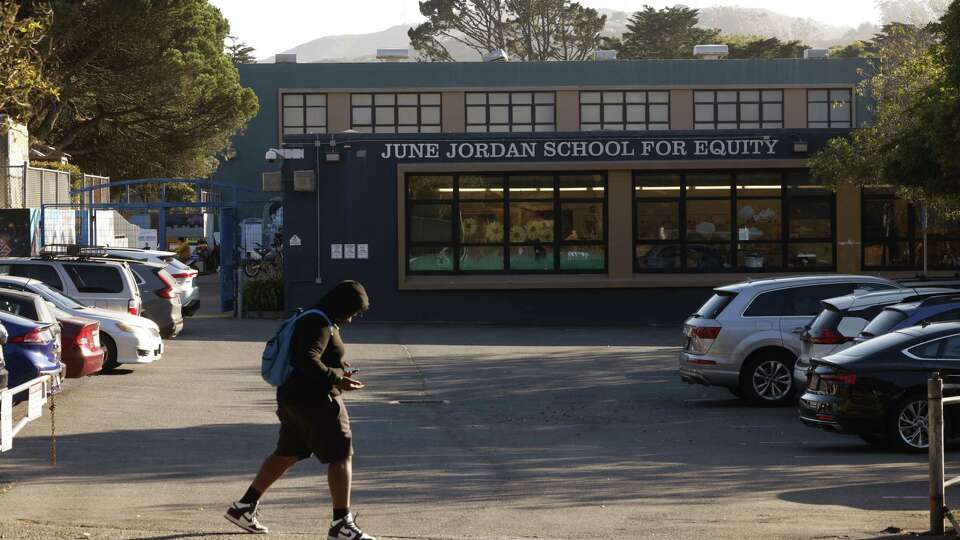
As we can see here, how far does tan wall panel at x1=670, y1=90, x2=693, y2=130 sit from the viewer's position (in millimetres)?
60094

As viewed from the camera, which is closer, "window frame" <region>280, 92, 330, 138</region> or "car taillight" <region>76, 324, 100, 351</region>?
"car taillight" <region>76, 324, 100, 351</region>

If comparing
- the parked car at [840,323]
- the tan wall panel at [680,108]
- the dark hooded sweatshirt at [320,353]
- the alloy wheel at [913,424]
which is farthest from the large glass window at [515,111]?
the dark hooded sweatshirt at [320,353]

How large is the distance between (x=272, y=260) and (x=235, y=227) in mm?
8824

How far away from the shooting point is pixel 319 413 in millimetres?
8477

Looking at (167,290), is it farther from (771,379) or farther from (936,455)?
(936,455)

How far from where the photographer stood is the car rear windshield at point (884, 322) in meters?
14.3

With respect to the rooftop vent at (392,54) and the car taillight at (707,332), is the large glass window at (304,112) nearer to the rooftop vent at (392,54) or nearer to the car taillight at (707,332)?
the rooftop vent at (392,54)

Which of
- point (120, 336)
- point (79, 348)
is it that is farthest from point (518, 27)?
point (79, 348)

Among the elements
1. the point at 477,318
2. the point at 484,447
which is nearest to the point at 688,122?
the point at 477,318

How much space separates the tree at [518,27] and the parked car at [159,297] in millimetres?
73585

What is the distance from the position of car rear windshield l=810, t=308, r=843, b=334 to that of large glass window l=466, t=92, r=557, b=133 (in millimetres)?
44834

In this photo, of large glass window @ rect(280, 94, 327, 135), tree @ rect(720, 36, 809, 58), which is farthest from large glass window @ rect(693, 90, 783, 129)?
tree @ rect(720, 36, 809, 58)

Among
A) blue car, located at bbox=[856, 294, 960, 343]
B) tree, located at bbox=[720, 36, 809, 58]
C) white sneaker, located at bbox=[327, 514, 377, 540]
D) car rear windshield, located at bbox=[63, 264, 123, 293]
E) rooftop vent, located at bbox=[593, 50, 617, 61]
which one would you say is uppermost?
tree, located at bbox=[720, 36, 809, 58]

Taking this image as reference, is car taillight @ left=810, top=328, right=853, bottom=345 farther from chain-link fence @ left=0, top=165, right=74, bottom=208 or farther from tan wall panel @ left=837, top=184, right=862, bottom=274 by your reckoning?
chain-link fence @ left=0, top=165, right=74, bottom=208
